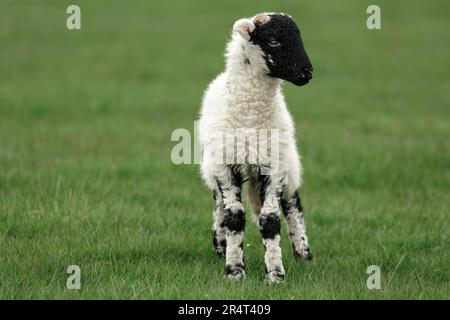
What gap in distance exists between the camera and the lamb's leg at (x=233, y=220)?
23.1ft

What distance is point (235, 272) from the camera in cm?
702

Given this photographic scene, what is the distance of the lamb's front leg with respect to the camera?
22.8ft

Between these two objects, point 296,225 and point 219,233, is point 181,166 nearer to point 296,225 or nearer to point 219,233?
point 219,233

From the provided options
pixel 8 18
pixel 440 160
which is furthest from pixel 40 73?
pixel 440 160

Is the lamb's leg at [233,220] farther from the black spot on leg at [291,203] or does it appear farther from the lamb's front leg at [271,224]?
the black spot on leg at [291,203]

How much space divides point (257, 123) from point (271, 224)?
0.85 meters

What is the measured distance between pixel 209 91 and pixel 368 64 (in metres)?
13.6


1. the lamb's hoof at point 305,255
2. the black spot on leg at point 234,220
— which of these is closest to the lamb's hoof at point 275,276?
the black spot on leg at point 234,220

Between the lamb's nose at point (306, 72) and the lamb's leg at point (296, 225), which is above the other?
the lamb's nose at point (306, 72)

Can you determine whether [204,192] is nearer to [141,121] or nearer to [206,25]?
[141,121]

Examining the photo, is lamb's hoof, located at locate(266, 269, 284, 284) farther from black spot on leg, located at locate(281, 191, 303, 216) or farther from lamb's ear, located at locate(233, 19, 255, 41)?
lamb's ear, located at locate(233, 19, 255, 41)

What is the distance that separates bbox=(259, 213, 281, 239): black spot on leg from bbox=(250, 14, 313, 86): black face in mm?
1133

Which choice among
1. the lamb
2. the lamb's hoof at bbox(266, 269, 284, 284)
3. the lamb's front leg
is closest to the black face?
the lamb

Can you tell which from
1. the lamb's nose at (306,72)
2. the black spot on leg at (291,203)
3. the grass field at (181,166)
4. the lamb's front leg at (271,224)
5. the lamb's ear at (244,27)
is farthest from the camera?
the black spot on leg at (291,203)
